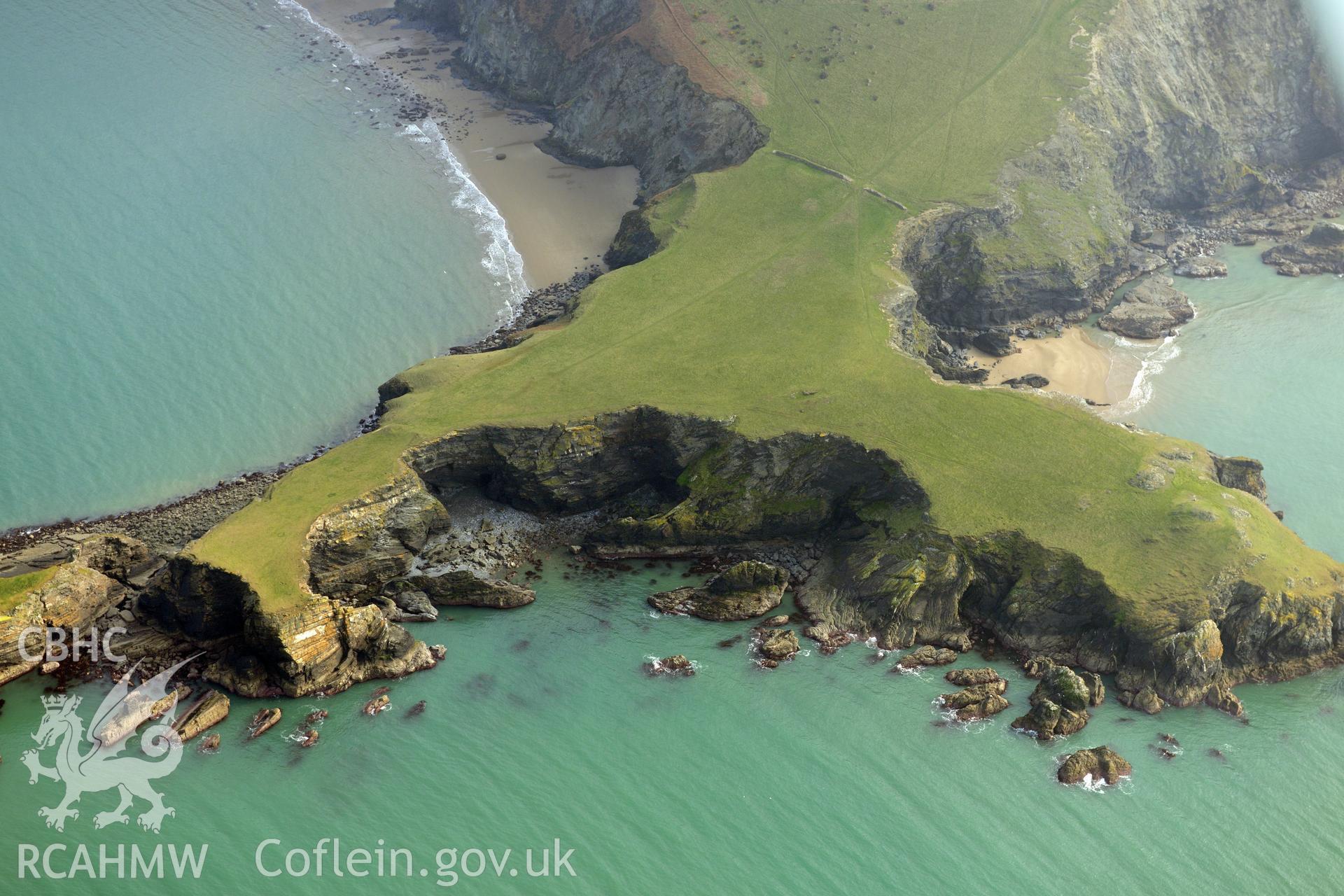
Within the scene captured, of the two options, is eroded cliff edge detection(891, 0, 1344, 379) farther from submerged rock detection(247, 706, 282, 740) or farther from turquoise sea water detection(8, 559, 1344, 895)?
submerged rock detection(247, 706, 282, 740)

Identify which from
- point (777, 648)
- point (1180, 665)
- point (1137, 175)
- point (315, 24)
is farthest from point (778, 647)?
point (315, 24)

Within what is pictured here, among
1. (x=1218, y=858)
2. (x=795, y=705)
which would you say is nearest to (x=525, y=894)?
(x=795, y=705)

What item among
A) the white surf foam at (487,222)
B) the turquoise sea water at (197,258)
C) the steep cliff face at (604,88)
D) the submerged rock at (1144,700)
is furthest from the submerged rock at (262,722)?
the steep cliff face at (604,88)

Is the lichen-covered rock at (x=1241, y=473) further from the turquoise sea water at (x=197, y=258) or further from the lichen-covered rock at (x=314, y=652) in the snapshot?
the turquoise sea water at (x=197, y=258)

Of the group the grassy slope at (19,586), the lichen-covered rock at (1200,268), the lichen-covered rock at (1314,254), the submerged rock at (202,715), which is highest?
the lichen-covered rock at (1314,254)

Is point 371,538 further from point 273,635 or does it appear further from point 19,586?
point 19,586

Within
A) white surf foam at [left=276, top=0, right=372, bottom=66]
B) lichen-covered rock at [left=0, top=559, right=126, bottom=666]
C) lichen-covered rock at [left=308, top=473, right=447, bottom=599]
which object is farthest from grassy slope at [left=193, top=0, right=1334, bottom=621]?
white surf foam at [left=276, top=0, right=372, bottom=66]

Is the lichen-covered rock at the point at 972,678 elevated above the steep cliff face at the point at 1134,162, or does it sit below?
below
